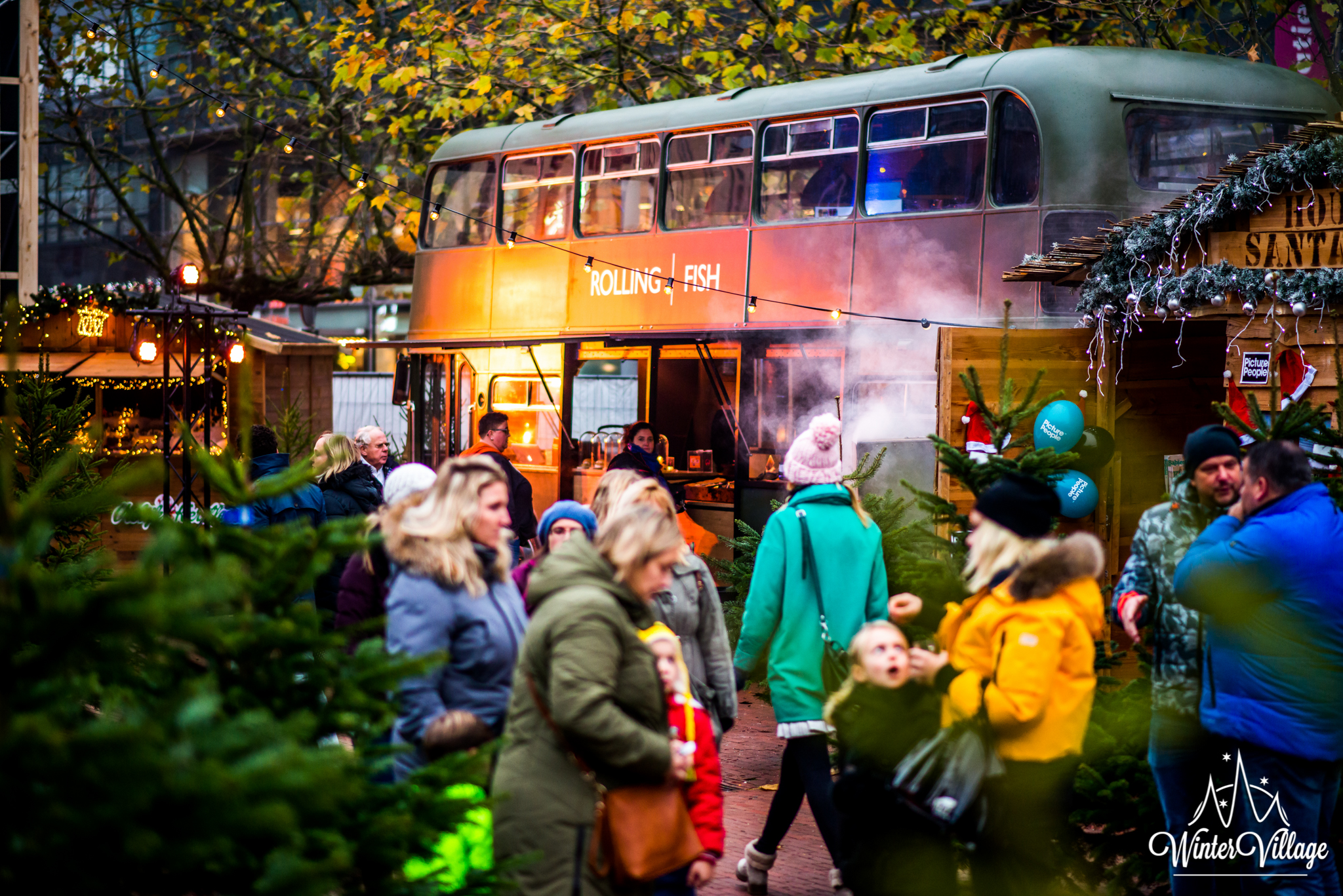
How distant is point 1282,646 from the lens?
176 inches

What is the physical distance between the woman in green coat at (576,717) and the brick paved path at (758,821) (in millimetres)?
2554

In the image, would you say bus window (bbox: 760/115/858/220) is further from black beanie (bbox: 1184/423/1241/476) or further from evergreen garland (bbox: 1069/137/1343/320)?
black beanie (bbox: 1184/423/1241/476)

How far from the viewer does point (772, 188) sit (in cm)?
1336

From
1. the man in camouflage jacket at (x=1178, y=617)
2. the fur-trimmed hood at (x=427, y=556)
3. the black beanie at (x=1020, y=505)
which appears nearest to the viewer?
the fur-trimmed hood at (x=427, y=556)

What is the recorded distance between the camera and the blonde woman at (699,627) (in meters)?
5.27

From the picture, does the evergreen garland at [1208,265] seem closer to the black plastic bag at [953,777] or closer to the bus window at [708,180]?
the black plastic bag at [953,777]

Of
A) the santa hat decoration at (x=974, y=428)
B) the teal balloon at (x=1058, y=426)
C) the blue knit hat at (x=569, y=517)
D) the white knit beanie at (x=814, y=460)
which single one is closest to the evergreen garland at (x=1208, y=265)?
the teal balloon at (x=1058, y=426)

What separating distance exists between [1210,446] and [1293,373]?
315cm

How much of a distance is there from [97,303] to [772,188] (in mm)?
11008

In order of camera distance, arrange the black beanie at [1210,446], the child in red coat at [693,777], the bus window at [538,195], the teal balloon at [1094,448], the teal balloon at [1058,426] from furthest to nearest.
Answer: the bus window at [538,195], the teal balloon at [1094,448], the teal balloon at [1058,426], the black beanie at [1210,446], the child in red coat at [693,777]

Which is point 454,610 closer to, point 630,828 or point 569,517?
point 630,828

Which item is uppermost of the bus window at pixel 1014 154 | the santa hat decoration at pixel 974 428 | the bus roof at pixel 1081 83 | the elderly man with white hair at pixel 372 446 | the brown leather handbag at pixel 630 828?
the bus roof at pixel 1081 83

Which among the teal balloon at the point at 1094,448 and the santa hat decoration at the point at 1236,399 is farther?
the teal balloon at the point at 1094,448

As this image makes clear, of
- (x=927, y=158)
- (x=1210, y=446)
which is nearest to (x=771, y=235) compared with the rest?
(x=927, y=158)
